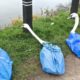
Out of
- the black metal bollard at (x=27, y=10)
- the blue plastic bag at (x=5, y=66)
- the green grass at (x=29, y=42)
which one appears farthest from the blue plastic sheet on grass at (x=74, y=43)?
the blue plastic bag at (x=5, y=66)

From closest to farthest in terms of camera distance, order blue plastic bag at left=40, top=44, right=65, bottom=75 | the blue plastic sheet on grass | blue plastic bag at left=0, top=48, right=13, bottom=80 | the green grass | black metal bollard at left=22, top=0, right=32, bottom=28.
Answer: blue plastic bag at left=0, top=48, right=13, bottom=80 → blue plastic bag at left=40, top=44, right=65, bottom=75 → the green grass → the blue plastic sheet on grass → black metal bollard at left=22, top=0, right=32, bottom=28

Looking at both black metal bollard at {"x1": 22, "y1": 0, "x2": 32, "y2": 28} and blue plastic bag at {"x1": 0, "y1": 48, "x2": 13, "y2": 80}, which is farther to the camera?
black metal bollard at {"x1": 22, "y1": 0, "x2": 32, "y2": 28}

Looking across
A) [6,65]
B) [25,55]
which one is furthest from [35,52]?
[6,65]

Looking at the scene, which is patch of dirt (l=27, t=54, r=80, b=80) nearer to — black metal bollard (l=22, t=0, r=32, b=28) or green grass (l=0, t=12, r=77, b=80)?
green grass (l=0, t=12, r=77, b=80)

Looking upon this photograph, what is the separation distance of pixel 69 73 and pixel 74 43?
3.05 ft

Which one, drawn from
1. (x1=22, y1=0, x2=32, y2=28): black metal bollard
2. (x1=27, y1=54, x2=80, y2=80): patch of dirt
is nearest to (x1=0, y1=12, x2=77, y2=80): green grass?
(x1=27, y1=54, x2=80, y2=80): patch of dirt

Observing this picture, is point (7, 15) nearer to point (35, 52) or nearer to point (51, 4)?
point (51, 4)

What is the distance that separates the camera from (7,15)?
320 inches

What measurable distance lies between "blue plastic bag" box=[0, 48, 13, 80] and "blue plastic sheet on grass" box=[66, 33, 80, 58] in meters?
1.31

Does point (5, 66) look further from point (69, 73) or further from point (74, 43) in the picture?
point (74, 43)

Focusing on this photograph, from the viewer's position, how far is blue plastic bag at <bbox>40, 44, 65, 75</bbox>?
4062 millimetres

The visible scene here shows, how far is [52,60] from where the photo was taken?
4.23 m

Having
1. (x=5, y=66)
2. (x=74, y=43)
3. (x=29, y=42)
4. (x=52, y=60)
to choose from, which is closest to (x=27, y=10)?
(x=29, y=42)

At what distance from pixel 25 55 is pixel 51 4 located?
519 cm
